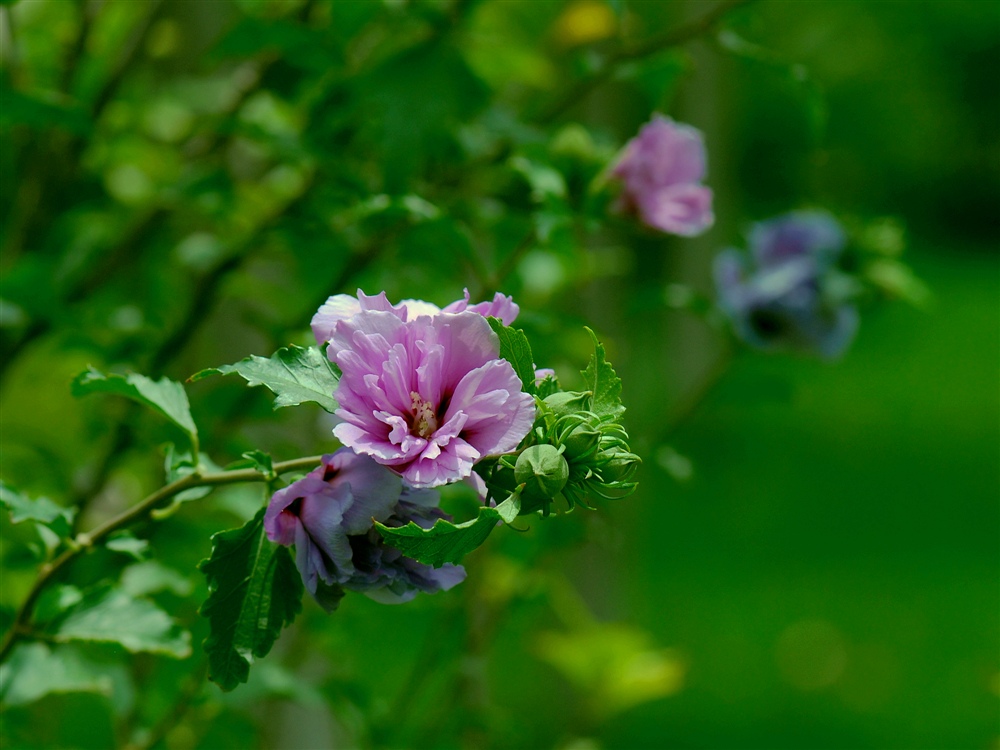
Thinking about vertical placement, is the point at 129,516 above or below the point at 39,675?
above

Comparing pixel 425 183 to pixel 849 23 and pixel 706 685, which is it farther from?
pixel 849 23

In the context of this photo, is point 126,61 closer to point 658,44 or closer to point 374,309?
point 658,44

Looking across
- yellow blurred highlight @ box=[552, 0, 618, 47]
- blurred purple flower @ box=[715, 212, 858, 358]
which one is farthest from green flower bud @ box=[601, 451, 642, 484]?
yellow blurred highlight @ box=[552, 0, 618, 47]

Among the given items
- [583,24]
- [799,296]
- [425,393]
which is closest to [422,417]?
[425,393]

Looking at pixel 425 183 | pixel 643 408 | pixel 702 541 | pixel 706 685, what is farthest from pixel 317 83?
pixel 643 408

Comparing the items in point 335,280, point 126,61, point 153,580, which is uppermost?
point 126,61

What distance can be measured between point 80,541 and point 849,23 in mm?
10758

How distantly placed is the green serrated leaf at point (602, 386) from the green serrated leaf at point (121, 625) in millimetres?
311

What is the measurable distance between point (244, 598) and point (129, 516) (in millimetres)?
110

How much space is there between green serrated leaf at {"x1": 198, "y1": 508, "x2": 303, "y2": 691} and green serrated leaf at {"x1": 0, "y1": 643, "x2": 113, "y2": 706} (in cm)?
25

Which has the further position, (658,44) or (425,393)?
(658,44)

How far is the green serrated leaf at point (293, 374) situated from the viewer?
459 millimetres

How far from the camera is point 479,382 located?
0.45m

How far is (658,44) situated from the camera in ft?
3.05
